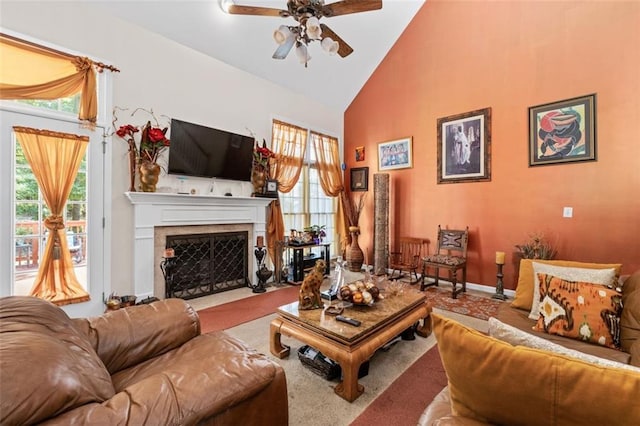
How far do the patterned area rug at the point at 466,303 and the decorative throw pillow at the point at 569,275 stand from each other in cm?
125

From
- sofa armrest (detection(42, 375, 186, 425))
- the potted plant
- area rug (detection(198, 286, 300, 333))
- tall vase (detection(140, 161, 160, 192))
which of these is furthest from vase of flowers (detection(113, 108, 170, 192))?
sofa armrest (detection(42, 375, 186, 425))

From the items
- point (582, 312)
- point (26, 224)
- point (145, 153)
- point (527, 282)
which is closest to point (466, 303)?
point (527, 282)

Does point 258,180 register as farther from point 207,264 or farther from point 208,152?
point 207,264

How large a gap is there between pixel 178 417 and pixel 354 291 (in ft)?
5.04

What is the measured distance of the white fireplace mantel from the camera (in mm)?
3299

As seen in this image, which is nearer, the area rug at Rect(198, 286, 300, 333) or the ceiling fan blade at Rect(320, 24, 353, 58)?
the ceiling fan blade at Rect(320, 24, 353, 58)

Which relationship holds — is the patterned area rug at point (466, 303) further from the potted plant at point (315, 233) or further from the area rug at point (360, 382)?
the potted plant at point (315, 233)

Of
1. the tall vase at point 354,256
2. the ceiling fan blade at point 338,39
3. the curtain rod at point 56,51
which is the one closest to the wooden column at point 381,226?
the tall vase at point 354,256

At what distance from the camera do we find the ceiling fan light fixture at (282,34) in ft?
8.11

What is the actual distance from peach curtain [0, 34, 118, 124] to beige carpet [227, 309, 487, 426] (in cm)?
291

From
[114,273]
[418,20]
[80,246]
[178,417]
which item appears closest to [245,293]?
[114,273]

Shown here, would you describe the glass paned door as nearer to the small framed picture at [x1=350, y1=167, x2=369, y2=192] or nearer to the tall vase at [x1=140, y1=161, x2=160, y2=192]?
the tall vase at [x1=140, y1=161, x2=160, y2=192]

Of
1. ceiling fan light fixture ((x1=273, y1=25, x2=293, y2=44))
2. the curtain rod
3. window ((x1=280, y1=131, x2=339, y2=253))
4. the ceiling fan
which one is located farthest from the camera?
window ((x1=280, y1=131, x2=339, y2=253))

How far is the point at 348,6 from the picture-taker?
7.89ft
